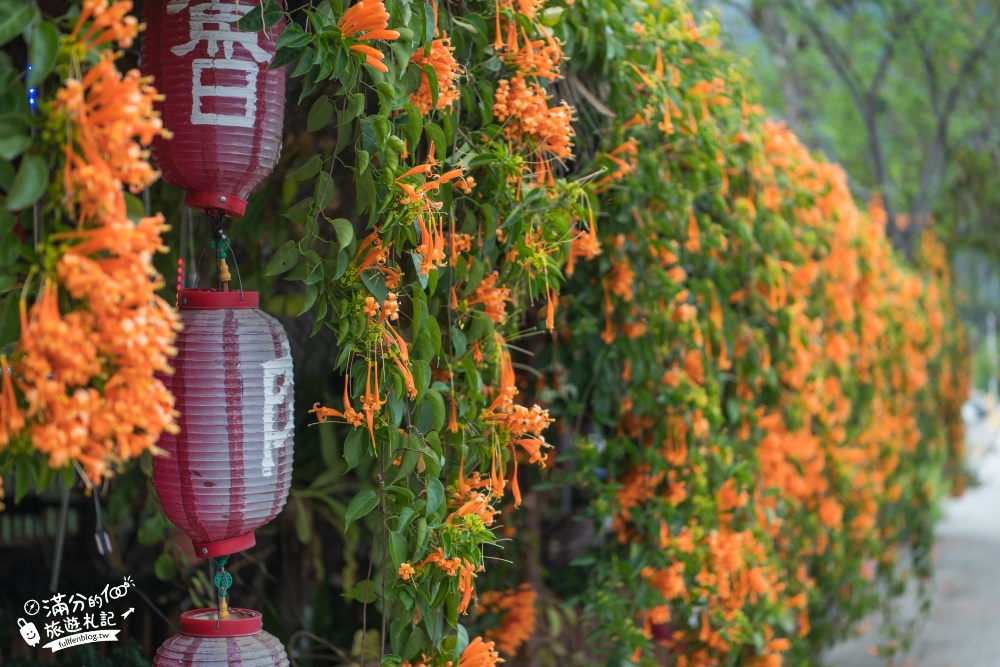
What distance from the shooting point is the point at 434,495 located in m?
1.54

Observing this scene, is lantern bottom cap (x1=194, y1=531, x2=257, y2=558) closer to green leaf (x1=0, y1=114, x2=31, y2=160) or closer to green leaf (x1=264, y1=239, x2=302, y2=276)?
green leaf (x1=264, y1=239, x2=302, y2=276)

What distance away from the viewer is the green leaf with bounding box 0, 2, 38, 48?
3.14ft

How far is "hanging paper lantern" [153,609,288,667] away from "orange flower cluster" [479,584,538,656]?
4.07 ft

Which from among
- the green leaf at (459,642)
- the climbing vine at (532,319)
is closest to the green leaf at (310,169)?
the climbing vine at (532,319)

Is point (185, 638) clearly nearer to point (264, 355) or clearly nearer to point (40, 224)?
point (264, 355)

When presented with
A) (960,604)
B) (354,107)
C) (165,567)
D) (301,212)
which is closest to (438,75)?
(354,107)

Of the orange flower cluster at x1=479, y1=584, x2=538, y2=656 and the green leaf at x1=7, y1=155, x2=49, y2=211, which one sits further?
the orange flower cluster at x1=479, y1=584, x2=538, y2=656

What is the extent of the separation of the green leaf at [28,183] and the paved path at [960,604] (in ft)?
14.9

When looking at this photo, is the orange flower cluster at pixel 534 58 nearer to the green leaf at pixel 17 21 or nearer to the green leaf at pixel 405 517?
the green leaf at pixel 405 517

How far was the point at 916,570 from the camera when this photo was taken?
212 inches

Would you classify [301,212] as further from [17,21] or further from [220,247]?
[17,21]

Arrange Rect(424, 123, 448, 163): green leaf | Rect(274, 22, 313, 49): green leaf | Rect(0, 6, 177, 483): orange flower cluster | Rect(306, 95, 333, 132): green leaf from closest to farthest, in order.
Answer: Rect(0, 6, 177, 483): orange flower cluster, Rect(274, 22, 313, 49): green leaf, Rect(306, 95, 333, 132): green leaf, Rect(424, 123, 448, 163): green leaf

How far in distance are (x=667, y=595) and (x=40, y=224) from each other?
191 cm

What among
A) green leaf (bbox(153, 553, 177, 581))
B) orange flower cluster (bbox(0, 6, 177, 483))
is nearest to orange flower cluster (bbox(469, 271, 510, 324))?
orange flower cluster (bbox(0, 6, 177, 483))
